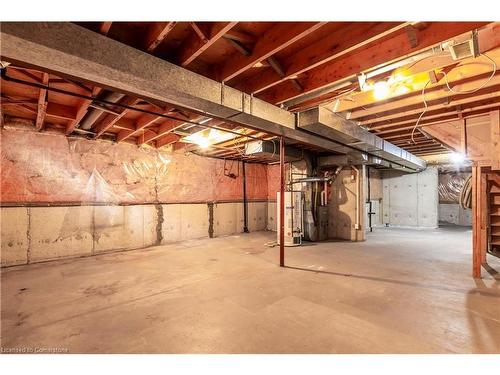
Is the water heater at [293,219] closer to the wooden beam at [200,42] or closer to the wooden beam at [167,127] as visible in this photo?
the wooden beam at [167,127]

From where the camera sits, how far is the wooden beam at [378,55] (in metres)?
1.71

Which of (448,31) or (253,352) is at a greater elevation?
(448,31)

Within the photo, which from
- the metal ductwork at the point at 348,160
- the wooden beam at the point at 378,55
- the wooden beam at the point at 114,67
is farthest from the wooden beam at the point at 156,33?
the metal ductwork at the point at 348,160

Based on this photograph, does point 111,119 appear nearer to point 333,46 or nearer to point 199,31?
point 199,31

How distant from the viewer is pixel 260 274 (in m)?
3.21

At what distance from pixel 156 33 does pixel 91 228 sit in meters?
3.99

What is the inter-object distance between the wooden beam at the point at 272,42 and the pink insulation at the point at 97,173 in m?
3.52

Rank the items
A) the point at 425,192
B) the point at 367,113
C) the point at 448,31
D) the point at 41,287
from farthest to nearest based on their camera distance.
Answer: the point at 425,192 < the point at 367,113 < the point at 41,287 < the point at 448,31

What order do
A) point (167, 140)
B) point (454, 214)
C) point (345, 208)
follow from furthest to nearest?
point (454, 214)
point (345, 208)
point (167, 140)

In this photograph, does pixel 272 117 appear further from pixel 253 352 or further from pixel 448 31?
pixel 253 352

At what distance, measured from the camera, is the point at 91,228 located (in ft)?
14.5

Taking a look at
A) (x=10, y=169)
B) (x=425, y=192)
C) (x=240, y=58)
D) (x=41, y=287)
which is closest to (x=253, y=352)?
(x=240, y=58)

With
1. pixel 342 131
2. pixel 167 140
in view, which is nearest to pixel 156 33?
pixel 342 131
